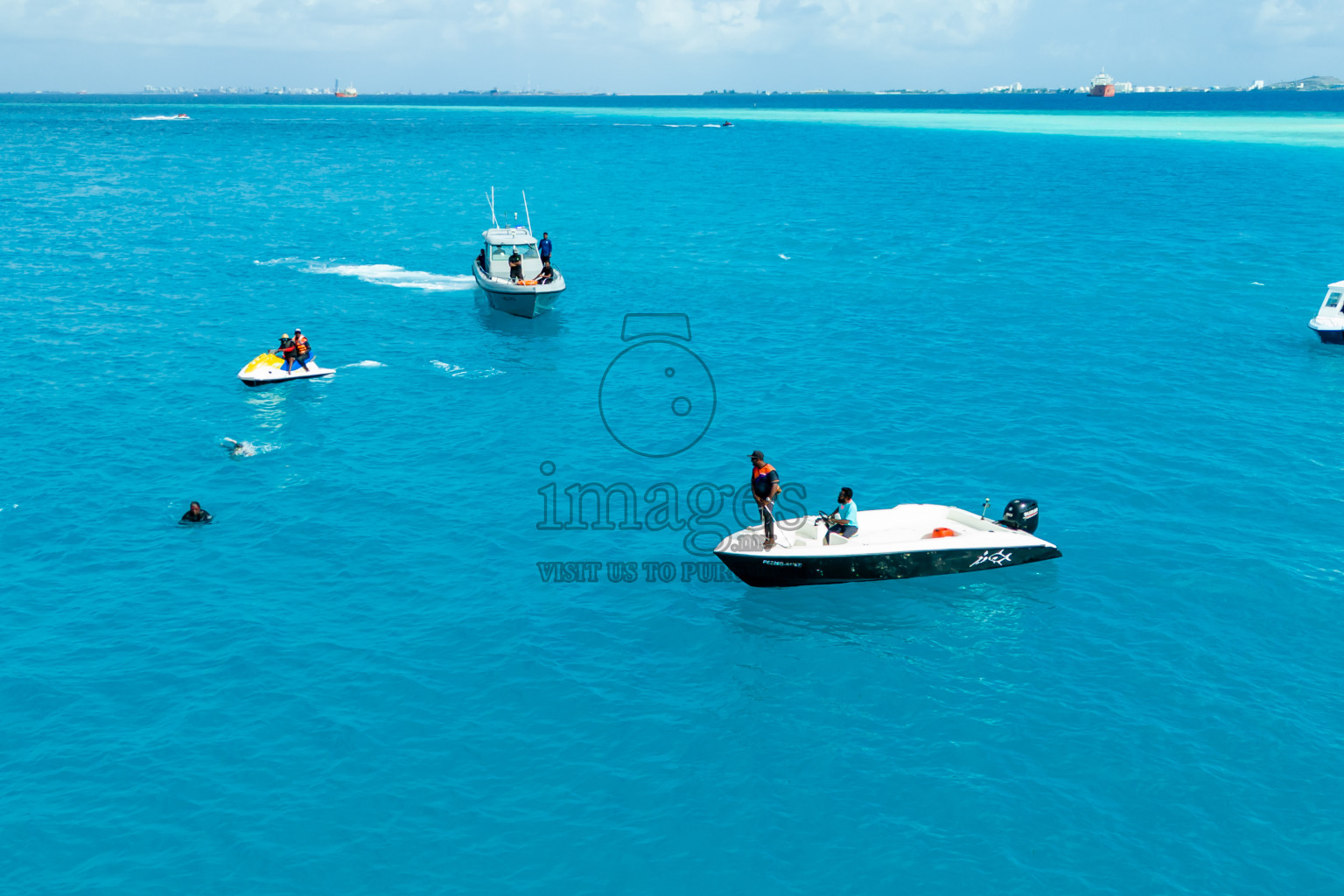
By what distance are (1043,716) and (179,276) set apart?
69.2 m

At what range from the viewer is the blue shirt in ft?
94.5

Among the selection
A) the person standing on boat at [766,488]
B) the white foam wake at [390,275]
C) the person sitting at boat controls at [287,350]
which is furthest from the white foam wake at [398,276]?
the person standing on boat at [766,488]

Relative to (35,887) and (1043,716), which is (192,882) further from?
(1043,716)

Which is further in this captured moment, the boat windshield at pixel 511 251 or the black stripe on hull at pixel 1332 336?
the boat windshield at pixel 511 251

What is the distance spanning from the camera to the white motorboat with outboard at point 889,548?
92.7ft

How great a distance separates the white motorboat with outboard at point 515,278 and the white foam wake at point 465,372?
29.9 feet

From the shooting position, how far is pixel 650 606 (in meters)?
28.2

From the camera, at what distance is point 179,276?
70.6 meters

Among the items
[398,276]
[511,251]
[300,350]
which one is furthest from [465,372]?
[398,276]

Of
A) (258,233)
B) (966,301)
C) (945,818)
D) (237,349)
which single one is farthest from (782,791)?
(258,233)

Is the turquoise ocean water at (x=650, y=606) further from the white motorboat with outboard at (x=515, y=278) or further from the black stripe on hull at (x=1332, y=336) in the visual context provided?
the black stripe on hull at (x=1332, y=336)

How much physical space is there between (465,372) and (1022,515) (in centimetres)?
2985

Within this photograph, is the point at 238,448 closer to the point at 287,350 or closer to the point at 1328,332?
the point at 287,350

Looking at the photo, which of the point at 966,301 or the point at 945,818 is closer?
the point at 945,818
